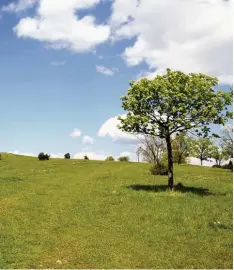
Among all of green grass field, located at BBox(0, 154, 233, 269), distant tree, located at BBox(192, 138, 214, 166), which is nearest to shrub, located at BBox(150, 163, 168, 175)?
green grass field, located at BBox(0, 154, 233, 269)

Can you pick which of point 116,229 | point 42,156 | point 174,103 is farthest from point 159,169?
point 42,156

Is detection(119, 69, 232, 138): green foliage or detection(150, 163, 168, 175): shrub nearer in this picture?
detection(119, 69, 232, 138): green foliage

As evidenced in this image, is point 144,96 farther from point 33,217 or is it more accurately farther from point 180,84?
point 33,217

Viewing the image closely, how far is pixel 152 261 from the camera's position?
19516 mm

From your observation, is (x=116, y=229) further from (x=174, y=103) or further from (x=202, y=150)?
(x=202, y=150)

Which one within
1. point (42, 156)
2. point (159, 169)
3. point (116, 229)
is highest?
point (42, 156)

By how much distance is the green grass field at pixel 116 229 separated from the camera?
64.7ft

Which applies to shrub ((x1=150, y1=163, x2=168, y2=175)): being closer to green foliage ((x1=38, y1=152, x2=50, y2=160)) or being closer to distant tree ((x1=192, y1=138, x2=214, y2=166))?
green foliage ((x1=38, y1=152, x2=50, y2=160))

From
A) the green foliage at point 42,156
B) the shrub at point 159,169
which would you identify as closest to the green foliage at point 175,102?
the shrub at point 159,169

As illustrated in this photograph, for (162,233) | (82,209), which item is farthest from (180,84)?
(162,233)

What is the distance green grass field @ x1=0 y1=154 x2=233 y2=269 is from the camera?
64.7 feet

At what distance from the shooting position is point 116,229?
84.6 feet

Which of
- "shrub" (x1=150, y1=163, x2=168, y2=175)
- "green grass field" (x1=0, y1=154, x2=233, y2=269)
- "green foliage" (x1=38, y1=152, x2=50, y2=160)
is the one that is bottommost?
"green grass field" (x1=0, y1=154, x2=233, y2=269)

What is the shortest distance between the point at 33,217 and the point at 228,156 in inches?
3178
